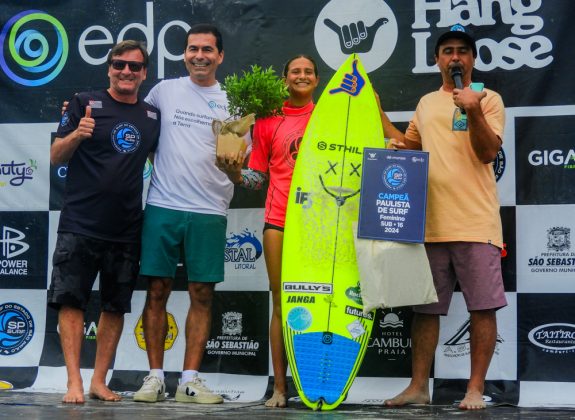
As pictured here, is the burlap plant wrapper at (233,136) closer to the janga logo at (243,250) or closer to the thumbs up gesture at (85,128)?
the thumbs up gesture at (85,128)

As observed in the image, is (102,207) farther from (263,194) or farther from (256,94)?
(263,194)

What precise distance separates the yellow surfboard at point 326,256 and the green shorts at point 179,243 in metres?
0.43

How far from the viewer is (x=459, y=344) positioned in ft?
16.1

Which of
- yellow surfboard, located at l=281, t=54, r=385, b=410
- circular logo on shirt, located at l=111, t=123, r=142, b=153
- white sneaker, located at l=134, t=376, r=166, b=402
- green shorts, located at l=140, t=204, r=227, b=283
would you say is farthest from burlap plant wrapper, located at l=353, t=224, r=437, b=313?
circular logo on shirt, located at l=111, t=123, r=142, b=153

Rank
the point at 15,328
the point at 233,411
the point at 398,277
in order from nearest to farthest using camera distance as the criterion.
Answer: the point at 233,411 < the point at 398,277 < the point at 15,328

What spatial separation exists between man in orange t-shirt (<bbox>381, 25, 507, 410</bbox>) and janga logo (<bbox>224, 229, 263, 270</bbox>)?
1.16 m

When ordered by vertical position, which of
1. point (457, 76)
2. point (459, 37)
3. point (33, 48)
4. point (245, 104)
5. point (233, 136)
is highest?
point (33, 48)

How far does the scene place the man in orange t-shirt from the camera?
429cm

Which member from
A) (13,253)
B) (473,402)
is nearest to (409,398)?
(473,402)

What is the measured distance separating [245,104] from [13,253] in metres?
2.01

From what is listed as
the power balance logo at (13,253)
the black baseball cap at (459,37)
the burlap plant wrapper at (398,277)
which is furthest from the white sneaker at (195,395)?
the black baseball cap at (459,37)

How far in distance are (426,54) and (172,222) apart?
5.83 ft

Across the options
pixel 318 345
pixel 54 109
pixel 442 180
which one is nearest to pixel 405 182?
pixel 442 180

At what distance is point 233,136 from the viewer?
14.4 feet
